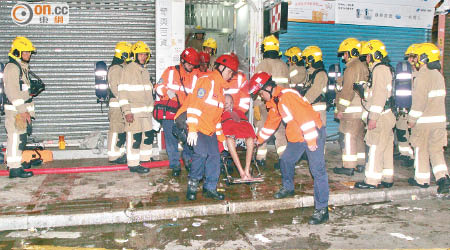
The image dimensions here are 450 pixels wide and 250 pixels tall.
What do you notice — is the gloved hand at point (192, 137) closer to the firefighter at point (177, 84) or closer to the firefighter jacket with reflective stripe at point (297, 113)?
the firefighter jacket with reflective stripe at point (297, 113)

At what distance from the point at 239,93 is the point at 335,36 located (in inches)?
198

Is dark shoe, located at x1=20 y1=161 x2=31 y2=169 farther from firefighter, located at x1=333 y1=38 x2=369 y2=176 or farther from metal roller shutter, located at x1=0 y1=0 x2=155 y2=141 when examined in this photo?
firefighter, located at x1=333 y1=38 x2=369 y2=176

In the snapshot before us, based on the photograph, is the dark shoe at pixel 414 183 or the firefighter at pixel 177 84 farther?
the firefighter at pixel 177 84

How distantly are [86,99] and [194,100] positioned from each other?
5127mm

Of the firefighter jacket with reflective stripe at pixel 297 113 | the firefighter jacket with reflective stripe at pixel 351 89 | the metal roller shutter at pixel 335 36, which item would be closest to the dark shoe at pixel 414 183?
the firefighter jacket with reflective stripe at pixel 351 89

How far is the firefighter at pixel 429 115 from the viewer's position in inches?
252

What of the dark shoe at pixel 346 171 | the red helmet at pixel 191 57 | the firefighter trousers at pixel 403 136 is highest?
the red helmet at pixel 191 57

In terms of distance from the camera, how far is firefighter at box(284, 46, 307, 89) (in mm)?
8711

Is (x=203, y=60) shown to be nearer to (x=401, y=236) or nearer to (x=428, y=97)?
(x=428, y=97)

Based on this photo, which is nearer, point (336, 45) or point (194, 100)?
point (194, 100)

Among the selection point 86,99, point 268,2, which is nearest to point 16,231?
point 86,99

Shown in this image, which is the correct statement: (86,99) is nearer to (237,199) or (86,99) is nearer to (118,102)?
(118,102)

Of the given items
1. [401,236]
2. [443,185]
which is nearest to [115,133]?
[401,236]

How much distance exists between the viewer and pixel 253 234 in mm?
5035
